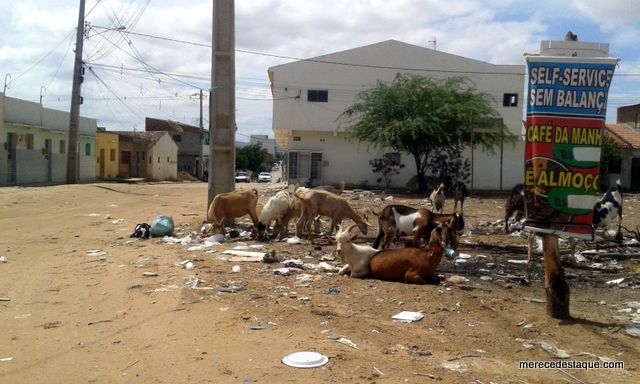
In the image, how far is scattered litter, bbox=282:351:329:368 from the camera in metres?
5.49

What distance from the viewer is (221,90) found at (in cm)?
1591

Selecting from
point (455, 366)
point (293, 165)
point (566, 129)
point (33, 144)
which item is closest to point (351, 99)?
point (293, 165)

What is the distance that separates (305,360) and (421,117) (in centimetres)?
2537

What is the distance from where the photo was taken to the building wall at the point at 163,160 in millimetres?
55625

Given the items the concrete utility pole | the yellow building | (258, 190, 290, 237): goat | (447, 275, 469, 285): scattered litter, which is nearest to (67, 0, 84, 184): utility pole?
the yellow building

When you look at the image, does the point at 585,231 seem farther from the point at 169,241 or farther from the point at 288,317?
the point at 169,241

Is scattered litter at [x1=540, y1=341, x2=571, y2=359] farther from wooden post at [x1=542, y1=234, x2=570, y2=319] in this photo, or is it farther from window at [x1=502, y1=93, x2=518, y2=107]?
window at [x1=502, y1=93, x2=518, y2=107]

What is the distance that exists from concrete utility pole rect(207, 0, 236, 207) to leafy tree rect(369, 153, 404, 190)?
2073 cm

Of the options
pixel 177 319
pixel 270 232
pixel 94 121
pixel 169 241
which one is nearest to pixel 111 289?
pixel 177 319

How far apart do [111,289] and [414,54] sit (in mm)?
32511

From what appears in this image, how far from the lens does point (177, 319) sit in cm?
703

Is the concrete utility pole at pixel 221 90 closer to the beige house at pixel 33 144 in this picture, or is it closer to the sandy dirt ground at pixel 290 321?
the sandy dirt ground at pixel 290 321

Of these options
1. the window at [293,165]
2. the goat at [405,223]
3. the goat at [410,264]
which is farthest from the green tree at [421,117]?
the goat at [410,264]

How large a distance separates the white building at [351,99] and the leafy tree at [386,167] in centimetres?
63
